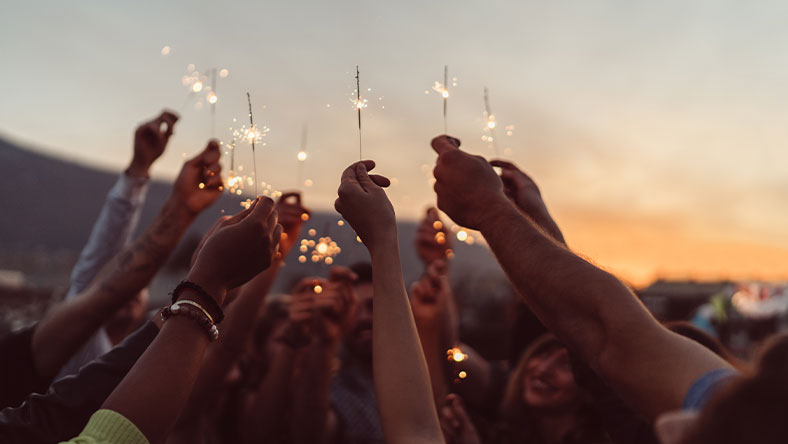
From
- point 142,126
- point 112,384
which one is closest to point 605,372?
point 112,384

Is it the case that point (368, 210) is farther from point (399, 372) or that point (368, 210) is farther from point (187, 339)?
point (187, 339)

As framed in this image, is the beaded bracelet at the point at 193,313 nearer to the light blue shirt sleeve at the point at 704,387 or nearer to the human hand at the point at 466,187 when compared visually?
the human hand at the point at 466,187

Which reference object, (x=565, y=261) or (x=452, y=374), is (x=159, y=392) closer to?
(x=565, y=261)

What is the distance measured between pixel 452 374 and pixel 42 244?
5215cm

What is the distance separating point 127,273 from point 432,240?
1.80 meters

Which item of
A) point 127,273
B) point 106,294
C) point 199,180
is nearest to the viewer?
point 106,294

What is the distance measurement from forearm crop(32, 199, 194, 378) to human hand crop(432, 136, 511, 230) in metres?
1.26

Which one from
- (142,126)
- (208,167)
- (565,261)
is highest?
(142,126)

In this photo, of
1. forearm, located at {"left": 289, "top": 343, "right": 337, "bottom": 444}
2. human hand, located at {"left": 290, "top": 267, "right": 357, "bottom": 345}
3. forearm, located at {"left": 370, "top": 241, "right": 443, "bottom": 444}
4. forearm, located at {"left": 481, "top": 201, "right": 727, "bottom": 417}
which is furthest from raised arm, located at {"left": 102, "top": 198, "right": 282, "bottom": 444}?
forearm, located at {"left": 289, "top": 343, "right": 337, "bottom": 444}

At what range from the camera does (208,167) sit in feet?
7.86

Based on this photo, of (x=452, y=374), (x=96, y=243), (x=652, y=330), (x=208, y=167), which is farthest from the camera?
(x=452, y=374)

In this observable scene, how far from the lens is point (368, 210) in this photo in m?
1.44

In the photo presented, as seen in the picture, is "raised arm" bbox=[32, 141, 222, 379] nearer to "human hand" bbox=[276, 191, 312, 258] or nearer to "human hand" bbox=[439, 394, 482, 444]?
"human hand" bbox=[276, 191, 312, 258]

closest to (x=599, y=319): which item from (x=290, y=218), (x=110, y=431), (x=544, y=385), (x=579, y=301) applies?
(x=579, y=301)
